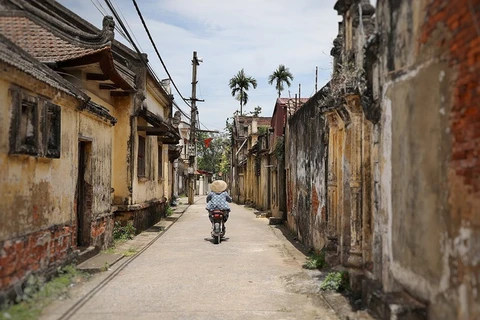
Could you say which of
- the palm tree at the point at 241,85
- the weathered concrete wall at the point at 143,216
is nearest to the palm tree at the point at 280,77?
the palm tree at the point at 241,85

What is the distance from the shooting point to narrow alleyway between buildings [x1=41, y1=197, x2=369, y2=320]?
6.51 m

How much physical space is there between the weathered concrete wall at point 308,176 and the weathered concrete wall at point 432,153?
4237mm

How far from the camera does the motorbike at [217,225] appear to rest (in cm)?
1348

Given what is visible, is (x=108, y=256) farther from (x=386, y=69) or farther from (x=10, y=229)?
(x=386, y=69)

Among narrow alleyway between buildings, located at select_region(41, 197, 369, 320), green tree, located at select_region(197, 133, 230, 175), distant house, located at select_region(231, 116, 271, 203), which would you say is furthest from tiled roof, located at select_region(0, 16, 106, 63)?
green tree, located at select_region(197, 133, 230, 175)

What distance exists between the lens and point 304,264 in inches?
387

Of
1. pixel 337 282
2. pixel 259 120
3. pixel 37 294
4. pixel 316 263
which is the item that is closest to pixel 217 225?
pixel 316 263

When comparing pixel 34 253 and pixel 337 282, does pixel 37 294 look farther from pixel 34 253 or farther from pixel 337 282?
pixel 337 282

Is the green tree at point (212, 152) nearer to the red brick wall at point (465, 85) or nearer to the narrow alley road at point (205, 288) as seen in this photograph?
the narrow alley road at point (205, 288)

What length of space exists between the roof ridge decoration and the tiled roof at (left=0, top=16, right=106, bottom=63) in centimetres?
27

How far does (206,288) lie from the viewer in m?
7.96

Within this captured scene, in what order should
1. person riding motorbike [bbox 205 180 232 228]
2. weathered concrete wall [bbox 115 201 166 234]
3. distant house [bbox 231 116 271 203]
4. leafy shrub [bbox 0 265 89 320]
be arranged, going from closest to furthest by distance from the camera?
leafy shrub [bbox 0 265 89 320] → person riding motorbike [bbox 205 180 232 228] → weathered concrete wall [bbox 115 201 166 234] → distant house [bbox 231 116 271 203]

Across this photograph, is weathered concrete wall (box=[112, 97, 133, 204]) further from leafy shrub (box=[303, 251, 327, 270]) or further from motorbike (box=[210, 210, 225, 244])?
leafy shrub (box=[303, 251, 327, 270])

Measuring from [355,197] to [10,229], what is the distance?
4518 millimetres
